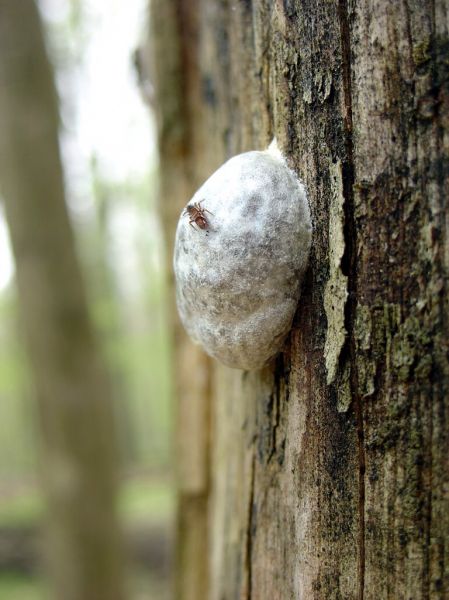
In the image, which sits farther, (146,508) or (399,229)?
(146,508)

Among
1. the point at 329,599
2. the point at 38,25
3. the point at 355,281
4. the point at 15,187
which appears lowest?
the point at 329,599

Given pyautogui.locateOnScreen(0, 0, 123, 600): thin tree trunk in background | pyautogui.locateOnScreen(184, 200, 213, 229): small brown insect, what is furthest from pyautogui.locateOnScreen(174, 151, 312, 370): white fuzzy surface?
pyautogui.locateOnScreen(0, 0, 123, 600): thin tree trunk in background

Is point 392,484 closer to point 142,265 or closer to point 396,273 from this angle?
point 396,273

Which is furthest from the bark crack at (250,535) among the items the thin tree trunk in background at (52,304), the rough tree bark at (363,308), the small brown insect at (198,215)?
the thin tree trunk in background at (52,304)

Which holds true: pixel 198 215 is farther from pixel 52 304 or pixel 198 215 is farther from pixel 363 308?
pixel 52 304

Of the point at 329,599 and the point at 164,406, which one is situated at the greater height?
the point at 329,599

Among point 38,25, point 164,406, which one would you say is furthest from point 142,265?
point 38,25

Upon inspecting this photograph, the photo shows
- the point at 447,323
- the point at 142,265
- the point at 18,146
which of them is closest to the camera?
the point at 447,323
